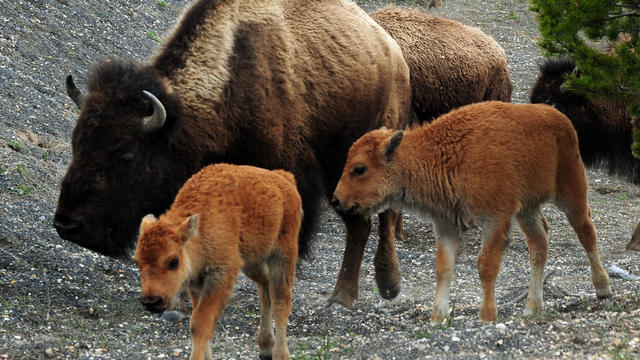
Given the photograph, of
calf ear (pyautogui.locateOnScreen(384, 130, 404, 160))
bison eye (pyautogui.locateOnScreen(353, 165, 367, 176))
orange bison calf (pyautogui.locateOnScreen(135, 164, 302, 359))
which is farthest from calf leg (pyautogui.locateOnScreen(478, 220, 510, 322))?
orange bison calf (pyautogui.locateOnScreen(135, 164, 302, 359))

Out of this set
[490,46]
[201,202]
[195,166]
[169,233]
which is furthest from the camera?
[490,46]

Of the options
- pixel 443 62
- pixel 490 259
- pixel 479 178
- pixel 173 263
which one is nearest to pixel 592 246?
pixel 490 259

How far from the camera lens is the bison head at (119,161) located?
22.5 feet

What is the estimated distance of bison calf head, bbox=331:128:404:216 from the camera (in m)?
6.82

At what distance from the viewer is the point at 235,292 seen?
28.2ft

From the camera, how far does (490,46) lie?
42.0 feet

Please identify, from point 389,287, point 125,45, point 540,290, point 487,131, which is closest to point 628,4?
point 487,131

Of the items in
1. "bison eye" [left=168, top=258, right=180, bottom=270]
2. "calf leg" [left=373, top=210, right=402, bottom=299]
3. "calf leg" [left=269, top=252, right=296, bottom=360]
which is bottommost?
"calf leg" [left=373, top=210, right=402, bottom=299]

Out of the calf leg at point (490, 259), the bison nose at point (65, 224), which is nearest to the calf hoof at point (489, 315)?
the calf leg at point (490, 259)

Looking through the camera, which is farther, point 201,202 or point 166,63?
point 166,63

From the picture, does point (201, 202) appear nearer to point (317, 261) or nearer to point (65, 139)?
point (317, 261)

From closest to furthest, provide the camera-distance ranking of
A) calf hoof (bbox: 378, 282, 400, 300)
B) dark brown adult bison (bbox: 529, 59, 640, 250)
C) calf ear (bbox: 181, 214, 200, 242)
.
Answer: calf ear (bbox: 181, 214, 200, 242) < calf hoof (bbox: 378, 282, 400, 300) < dark brown adult bison (bbox: 529, 59, 640, 250)

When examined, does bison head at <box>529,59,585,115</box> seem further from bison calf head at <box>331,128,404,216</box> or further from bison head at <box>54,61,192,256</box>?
Answer: bison head at <box>54,61,192,256</box>

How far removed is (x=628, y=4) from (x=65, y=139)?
7.46m
